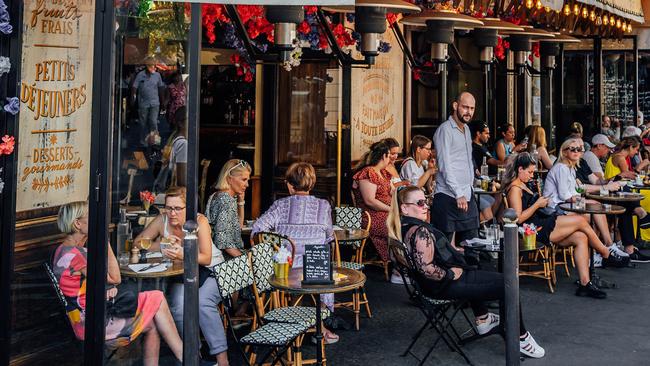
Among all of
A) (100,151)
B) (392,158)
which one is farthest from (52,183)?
(392,158)

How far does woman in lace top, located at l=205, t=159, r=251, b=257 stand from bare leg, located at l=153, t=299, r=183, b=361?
169cm

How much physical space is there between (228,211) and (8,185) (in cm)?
231

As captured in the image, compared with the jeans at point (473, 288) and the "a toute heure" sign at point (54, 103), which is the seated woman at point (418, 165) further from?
the "a toute heure" sign at point (54, 103)

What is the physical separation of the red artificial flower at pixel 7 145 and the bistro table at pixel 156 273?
2.90ft

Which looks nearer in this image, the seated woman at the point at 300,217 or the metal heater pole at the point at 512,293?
the metal heater pole at the point at 512,293

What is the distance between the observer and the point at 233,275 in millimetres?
4930

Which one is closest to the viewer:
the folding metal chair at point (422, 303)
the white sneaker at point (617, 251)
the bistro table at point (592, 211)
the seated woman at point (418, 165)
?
the folding metal chair at point (422, 303)

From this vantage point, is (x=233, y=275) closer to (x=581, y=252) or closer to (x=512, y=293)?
(x=512, y=293)

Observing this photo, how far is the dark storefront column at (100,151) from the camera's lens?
4121mm

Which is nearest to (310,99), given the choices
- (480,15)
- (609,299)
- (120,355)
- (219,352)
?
(480,15)

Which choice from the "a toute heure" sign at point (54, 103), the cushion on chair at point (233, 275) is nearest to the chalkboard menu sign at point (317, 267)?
the cushion on chair at point (233, 275)

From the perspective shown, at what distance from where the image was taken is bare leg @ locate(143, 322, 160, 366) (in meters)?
4.49

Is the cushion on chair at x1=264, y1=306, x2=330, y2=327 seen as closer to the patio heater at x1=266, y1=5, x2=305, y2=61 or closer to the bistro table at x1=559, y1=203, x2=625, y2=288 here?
the patio heater at x1=266, y1=5, x2=305, y2=61

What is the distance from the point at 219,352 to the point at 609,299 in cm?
434
